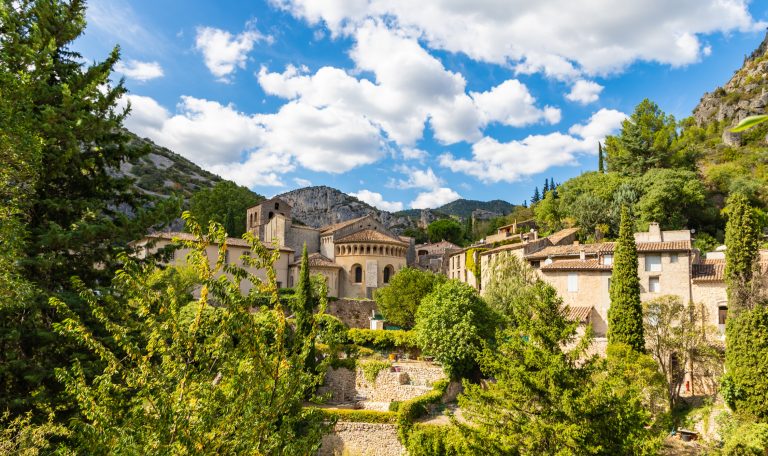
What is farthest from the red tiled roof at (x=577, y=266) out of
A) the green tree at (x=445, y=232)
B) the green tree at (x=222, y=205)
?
the green tree at (x=445, y=232)

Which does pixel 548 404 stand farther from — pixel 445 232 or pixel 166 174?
pixel 166 174

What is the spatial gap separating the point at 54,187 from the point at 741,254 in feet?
94.7

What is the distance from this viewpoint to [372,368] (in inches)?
1176

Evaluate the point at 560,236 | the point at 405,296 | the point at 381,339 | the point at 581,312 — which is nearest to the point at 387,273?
the point at 405,296

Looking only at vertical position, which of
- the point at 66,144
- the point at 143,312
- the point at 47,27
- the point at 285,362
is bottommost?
the point at 285,362

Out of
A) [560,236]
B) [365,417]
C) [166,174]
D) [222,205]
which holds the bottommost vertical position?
[365,417]

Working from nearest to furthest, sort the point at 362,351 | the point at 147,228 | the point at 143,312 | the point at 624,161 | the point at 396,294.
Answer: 1. the point at 143,312
2. the point at 147,228
3. the point at 362,351
4. the point at 396,294
5. the point at 624,161

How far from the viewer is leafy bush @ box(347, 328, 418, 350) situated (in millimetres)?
33656

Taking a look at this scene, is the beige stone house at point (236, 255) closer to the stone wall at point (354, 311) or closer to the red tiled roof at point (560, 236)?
the stone wall at point (354, 311)

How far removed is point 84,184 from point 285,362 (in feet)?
31.1

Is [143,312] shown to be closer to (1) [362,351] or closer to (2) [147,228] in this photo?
(2) [147,228]

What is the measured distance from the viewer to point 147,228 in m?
11.7

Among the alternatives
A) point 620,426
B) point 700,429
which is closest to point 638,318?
point 700,429

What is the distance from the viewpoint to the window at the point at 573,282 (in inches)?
1281
